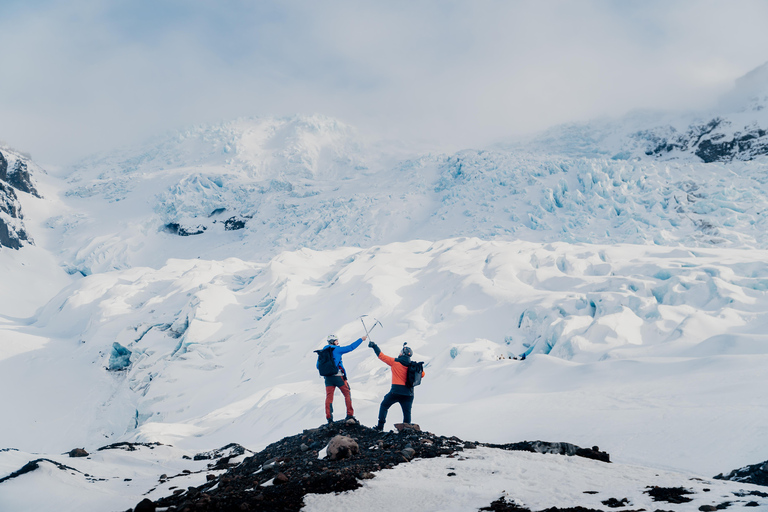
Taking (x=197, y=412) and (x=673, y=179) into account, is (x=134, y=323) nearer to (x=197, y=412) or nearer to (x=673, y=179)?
(x=197, y=412)

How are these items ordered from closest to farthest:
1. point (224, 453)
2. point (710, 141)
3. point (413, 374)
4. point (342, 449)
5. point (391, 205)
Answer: point (342, 449), point (413, 374), point (224, 453), point (391, 205), point (710, 141)

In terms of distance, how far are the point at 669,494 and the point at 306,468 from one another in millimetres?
3495

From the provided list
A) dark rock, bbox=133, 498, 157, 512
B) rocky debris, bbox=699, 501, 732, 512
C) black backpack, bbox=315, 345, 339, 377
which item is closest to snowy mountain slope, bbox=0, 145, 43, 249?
black backpack, bbox=315, 345, 339, 377

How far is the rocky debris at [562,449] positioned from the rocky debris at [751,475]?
1177mm

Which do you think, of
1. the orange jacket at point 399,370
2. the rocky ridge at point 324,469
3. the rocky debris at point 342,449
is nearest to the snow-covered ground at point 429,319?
the rocky ridge at point 324,469

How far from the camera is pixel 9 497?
18.4ft


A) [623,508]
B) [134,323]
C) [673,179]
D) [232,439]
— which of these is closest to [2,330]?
[134,323]

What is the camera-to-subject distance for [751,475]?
4.75 meters

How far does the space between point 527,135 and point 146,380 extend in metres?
59.2

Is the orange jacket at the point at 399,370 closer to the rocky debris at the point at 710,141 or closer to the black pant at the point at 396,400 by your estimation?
the black pant at the point at 396,400

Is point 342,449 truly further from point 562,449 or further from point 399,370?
point 562,449

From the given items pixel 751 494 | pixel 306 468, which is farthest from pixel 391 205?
pixel 751 494

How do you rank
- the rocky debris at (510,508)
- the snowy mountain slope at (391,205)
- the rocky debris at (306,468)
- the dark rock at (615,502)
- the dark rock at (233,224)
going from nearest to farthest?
1. the rocky debris at (510,508)
2. the dark rock at (615,502)
3. the rocky debris at (306,468)
4. the snowy mountain slope at (391,205)
5. the dark rock at (233,224)

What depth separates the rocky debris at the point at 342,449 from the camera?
5.41 meters
